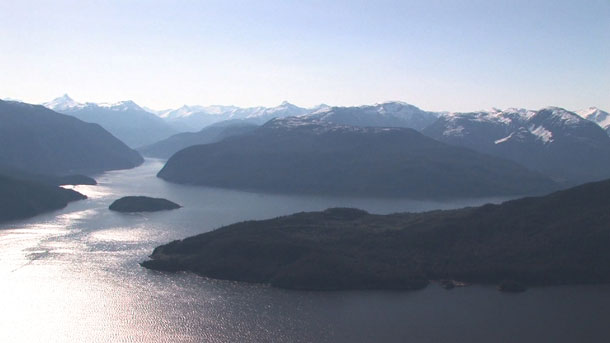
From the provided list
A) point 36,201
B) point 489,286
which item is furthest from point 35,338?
point 36,201

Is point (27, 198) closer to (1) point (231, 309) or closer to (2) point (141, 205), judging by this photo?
(2) point (141, 205)

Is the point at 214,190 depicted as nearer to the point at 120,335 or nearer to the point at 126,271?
the point at 126,271

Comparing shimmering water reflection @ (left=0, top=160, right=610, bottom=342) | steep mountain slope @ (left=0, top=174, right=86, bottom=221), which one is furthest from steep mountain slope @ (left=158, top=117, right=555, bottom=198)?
shimmering water reflection @ (left=0, top=160, right=610, bottom=342)

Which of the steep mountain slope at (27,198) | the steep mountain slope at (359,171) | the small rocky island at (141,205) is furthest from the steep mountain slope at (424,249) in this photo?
the steep mountain slope at (359,171)

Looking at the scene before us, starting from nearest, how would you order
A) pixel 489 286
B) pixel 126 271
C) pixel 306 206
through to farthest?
pixel 489 286 → pixel 126 271 → pixel 306 206

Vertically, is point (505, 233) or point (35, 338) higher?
point (505, 233)

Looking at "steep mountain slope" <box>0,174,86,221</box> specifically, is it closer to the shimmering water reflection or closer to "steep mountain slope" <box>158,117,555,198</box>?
the shimmering water reflection

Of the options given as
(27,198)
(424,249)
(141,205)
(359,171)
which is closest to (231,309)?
(424,249)
